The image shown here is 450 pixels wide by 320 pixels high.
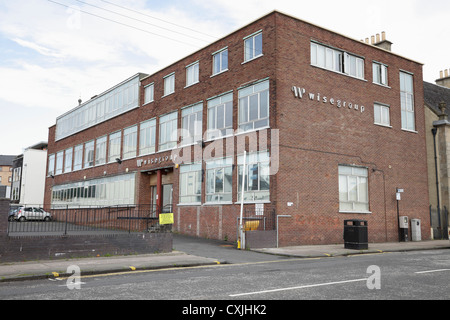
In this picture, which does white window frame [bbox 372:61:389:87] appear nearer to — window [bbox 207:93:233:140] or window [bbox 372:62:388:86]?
window [bbox 372:62:388:86]

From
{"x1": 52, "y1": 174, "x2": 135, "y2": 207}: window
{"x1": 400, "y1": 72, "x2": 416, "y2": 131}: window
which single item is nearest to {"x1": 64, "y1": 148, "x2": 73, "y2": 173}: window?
{"x1": 52, "y1": 174, "x2": 135, "y2": 207}: window

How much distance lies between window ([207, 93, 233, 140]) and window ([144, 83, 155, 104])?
7152mm

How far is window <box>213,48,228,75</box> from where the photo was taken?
80.1 ft

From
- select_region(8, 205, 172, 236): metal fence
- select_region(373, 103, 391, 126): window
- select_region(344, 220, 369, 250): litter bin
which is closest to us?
select_region(8, 205, 172, 236): metal fence

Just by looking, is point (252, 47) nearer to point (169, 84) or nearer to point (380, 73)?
point (169, 84)

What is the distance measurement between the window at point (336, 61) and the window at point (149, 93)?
1247 centimetres

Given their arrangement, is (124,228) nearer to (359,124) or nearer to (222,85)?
(222,85)

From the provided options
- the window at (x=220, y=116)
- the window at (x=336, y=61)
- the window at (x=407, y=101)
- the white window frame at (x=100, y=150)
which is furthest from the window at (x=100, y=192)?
the window at (x=407, y=101)

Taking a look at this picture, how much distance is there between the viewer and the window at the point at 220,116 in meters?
23.5

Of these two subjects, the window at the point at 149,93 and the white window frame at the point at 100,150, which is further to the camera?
the white window frame at the point at 100,150

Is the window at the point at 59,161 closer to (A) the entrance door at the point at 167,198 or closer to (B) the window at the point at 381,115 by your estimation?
(A) the entrance door at the point at 167,198

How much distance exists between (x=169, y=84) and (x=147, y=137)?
4050 mm

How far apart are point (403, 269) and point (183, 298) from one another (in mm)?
6862

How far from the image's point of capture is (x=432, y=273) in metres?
10.9
